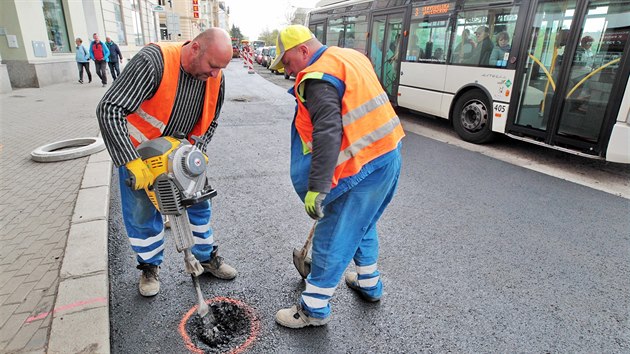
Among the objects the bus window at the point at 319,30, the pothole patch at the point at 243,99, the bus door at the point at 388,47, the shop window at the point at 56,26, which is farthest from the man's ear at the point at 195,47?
the shop window at the point at 56,26

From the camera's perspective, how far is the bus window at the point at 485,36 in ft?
21.1

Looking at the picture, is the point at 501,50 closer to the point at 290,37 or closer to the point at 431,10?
the point at 431,10

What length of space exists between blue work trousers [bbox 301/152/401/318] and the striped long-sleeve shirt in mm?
1075

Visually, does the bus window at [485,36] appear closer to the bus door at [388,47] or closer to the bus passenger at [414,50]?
the bus passenger at [414,50]

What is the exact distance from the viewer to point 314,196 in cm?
195

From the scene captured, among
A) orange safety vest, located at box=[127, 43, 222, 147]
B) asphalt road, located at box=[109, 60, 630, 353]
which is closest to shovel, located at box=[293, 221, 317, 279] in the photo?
asphalt road, located at box=[109, 60, 630, 353]

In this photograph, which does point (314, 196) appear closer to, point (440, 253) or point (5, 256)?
point (440, 253)

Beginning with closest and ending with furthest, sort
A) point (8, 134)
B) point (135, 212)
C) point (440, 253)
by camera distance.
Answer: point (135, 212) → point (440, 253) → point (8, 134)

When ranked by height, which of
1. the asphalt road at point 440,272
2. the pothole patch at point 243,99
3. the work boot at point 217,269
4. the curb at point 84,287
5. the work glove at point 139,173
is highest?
the work glove at point 139,173

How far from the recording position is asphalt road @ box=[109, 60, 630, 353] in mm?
2328

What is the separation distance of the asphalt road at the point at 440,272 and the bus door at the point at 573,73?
1020 millimetres

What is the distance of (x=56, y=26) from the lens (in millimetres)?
13430

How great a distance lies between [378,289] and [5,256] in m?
2.76

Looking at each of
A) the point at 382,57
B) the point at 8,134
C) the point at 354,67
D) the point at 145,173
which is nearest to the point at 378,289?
the point at 354,67
